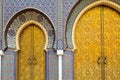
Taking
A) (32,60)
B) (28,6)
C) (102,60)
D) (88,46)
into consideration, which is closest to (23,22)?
(28,6)

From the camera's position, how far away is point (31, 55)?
22.9 feet

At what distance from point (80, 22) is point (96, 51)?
2.32 ft

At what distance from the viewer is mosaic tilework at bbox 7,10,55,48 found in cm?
687

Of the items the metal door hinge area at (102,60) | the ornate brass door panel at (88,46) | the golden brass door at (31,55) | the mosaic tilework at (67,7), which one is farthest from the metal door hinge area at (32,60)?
the metal door hinge area at (102,60)

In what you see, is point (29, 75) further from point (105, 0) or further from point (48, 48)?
point (105, 0)

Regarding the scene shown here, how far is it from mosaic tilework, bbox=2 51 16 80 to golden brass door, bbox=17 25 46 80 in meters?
0.20

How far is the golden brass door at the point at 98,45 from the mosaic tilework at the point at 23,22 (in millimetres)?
558

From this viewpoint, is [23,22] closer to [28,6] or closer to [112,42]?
[28,6]

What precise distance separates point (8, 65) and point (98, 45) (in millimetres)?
1940

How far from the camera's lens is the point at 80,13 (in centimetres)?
690

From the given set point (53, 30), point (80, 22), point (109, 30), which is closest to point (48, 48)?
point (53, 30)

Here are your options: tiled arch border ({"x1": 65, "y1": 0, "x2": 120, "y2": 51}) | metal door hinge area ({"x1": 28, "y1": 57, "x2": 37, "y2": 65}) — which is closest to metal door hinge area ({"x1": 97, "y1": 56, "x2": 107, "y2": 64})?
tiled arch border ({"x1": 65, "y1": 0, "x2": 120, "y2": 51})

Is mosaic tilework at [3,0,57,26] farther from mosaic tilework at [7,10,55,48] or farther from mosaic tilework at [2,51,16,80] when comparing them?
mosaic tilework at [2,51,16,80]

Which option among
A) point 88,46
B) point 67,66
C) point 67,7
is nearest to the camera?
point 67,66
